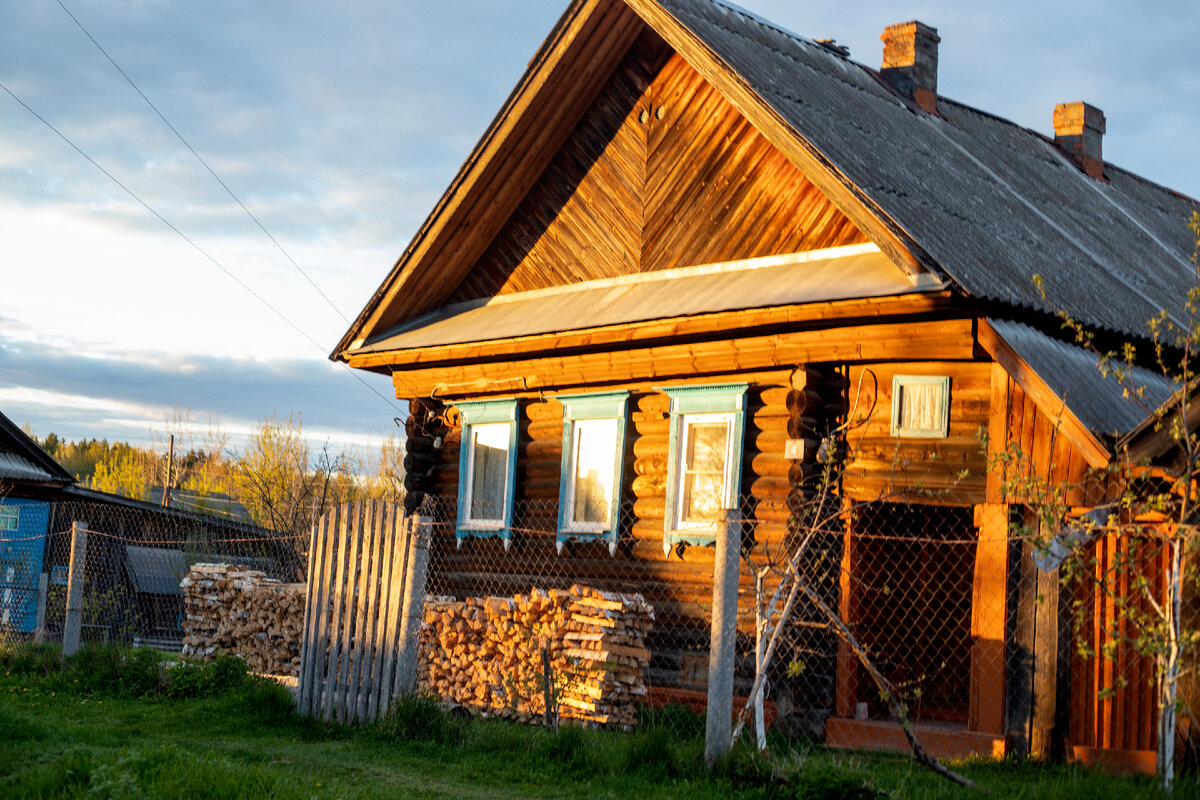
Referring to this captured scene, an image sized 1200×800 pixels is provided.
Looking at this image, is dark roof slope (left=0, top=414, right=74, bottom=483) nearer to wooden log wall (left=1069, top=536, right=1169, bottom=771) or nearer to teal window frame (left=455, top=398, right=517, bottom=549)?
teal window frame (left=455, top=398, right=517, bottom=549)

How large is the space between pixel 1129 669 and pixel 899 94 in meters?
11.0

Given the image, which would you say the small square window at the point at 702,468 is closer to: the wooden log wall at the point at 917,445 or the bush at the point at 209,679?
the wooden log wall at the point at 917,445

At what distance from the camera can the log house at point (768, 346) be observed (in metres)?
10.2

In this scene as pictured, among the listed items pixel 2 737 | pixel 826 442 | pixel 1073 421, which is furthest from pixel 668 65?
pixel 2 737

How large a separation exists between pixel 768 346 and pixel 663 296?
5.23 feet

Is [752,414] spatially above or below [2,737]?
above

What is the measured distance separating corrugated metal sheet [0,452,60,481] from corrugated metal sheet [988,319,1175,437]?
20044 mm

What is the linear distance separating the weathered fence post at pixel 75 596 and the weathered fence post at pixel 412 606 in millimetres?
5286

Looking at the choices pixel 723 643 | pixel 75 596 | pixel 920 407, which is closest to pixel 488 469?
pixel 75 596

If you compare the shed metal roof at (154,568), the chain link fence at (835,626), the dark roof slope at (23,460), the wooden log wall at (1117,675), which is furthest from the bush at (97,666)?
the shed metal roof at (154,568)

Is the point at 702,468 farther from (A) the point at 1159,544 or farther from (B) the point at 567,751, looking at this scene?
(A) the point at 1159,544

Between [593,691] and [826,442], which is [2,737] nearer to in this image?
[593,691]

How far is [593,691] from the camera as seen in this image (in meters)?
11.1

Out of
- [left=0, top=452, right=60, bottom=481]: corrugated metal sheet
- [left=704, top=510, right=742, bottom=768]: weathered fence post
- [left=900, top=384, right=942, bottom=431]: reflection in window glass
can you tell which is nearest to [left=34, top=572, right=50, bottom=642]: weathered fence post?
[left=0, top=452, right=60, bottom=481]: corrugated metal sheet
